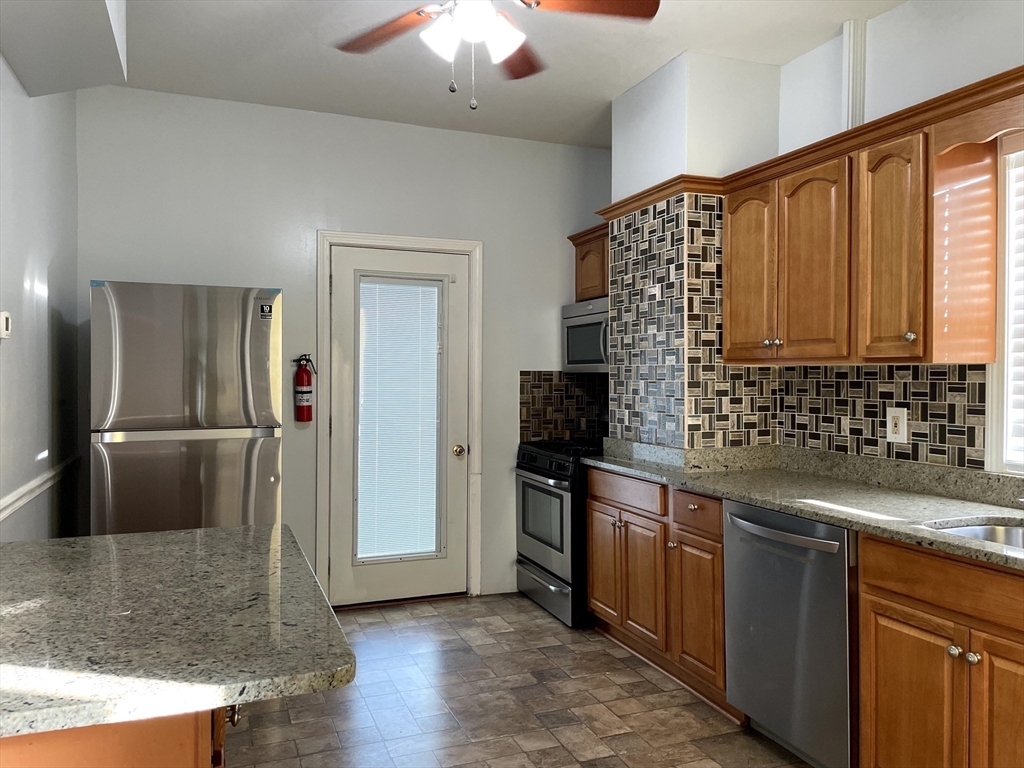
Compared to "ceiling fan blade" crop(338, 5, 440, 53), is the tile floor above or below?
below

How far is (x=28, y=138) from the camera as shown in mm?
2672

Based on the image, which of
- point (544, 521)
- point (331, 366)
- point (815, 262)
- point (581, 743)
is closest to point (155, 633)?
point (581, 743)

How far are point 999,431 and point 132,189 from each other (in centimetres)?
389

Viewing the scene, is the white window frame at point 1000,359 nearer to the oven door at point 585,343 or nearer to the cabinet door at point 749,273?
the cabinet door at point 749,273

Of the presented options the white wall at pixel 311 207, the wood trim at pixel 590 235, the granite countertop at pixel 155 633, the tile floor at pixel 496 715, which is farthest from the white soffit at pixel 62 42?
the wood trim at pixel 590 235

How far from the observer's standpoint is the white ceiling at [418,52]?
293 centimetres

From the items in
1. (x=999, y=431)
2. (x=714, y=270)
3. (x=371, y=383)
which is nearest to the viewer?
(x=999, y=431)

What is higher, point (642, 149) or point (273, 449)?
point (642, 149)

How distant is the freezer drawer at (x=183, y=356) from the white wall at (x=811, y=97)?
8.09ft

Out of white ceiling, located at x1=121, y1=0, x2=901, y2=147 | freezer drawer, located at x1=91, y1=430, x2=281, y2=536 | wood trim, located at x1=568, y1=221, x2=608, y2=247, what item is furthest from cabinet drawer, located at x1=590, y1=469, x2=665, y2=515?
white ceiling, located at x1=121, y1=0, x2=901, y2=147

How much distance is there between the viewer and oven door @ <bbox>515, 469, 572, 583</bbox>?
389 centimetres

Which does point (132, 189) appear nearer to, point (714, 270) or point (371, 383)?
point (371, 383)

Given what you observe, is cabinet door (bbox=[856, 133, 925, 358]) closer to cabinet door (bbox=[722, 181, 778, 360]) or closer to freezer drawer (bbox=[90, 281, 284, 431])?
cabinet door (bbox=[722, 181, 778, 360])

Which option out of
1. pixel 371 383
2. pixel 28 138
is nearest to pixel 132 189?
pixel 28 138
